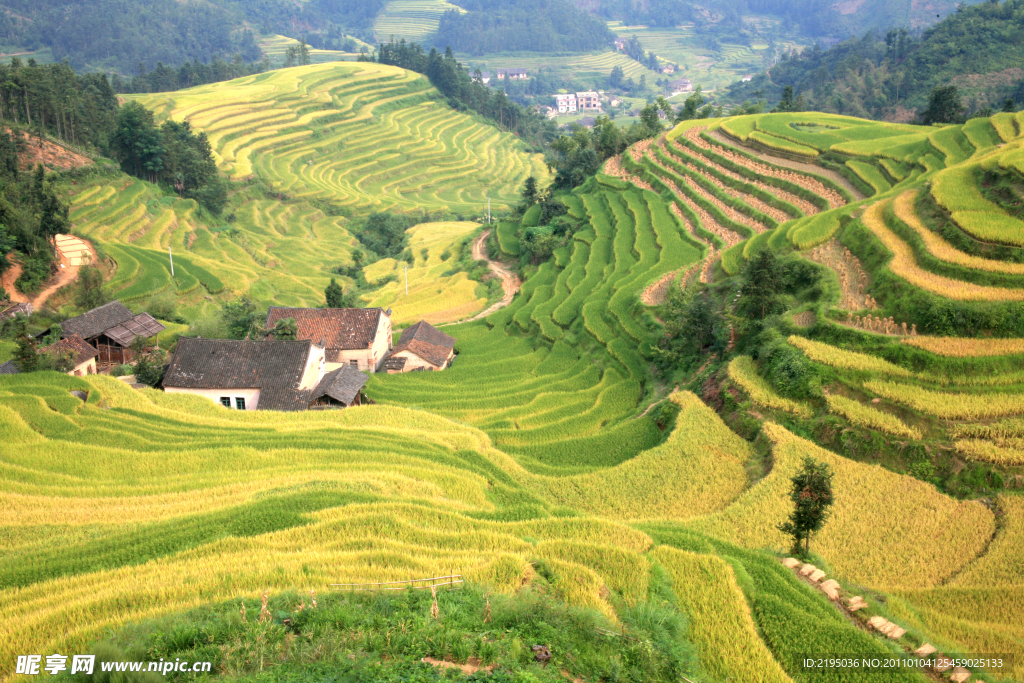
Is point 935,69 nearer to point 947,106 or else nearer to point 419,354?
point 947,106

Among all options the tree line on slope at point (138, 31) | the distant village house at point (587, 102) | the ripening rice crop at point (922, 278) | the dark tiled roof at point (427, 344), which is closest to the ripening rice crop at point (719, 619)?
the ripening rice crop at point (922, 278)

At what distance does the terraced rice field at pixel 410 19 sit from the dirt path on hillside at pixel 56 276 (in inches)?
5927

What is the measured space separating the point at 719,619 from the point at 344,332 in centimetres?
2099

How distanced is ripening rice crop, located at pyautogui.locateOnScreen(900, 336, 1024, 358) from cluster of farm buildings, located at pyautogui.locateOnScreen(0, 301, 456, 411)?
16.2 m

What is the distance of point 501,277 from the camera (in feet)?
127

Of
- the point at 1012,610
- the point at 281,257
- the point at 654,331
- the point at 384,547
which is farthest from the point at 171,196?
the point at 1012,610

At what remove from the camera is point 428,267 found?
44000 millimetres

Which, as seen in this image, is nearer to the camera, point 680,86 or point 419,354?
point 419,354

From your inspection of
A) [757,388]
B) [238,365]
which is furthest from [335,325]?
[757,388]

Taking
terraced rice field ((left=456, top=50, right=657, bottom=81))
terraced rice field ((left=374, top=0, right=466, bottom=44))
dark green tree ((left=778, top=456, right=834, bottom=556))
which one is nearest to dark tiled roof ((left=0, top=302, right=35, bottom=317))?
dark green tree ((left=778, top=456, right=834, bottom=556))

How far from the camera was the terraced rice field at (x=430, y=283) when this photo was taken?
35094mm

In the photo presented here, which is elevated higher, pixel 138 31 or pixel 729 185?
pixel 138 31

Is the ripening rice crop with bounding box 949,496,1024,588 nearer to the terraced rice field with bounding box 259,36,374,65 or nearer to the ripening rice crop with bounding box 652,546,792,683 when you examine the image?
the ripening rice crop with bounding box 652,546,792,683

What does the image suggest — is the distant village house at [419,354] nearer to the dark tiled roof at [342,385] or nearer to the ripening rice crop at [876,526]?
the dark tiled roof at [342,385]
